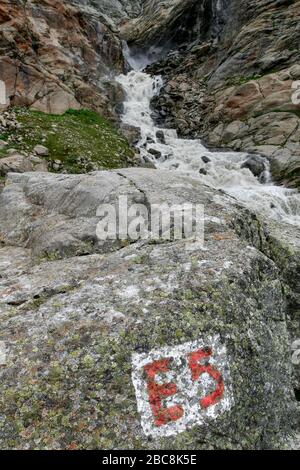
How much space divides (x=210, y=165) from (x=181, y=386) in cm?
2509

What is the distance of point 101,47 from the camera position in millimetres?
42344

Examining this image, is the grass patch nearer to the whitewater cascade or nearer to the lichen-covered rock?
the whitewater cascade

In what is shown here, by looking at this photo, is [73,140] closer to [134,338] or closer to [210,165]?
[210,165]

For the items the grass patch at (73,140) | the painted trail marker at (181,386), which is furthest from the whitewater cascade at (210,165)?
the painted trail marker at (181,386)

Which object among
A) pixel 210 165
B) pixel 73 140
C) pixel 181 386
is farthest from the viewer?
pixel 210 165

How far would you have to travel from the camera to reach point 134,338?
4.73 meters

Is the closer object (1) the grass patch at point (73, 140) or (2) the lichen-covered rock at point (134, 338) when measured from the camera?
(2) the lichen-covered rock at point (134, 338)

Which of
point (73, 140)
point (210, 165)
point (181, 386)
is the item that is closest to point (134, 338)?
point (181, 386)

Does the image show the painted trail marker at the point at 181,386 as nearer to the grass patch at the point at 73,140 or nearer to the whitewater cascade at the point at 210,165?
the grass patch at the point at 73,140

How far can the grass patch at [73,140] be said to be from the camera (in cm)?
2134

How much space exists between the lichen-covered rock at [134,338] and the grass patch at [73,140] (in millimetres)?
15148

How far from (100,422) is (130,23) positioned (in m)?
72.4

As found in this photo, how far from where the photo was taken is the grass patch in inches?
840

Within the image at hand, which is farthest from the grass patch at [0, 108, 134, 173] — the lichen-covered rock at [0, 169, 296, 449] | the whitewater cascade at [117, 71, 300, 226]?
the lichen-covered rock at [0, 169, 296, 449]
